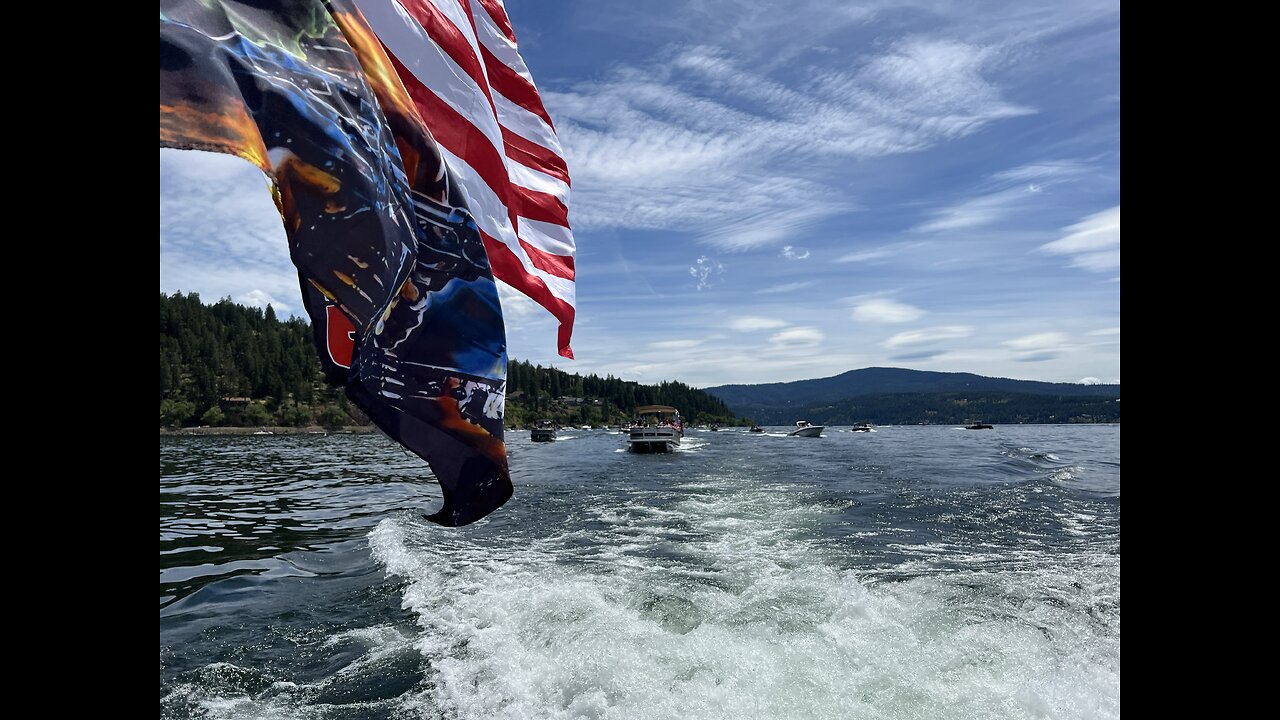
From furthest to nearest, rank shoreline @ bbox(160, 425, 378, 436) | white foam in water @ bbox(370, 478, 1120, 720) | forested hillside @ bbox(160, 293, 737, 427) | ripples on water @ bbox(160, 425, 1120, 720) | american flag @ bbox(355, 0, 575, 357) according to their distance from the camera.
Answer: forested hillside @ bbox(160, 293, 737, 427) → shoreline @ bbox(160, 425, 378, 436) → ripples on water @ bbox(160, 425, 1120, 720) → white foam in water @ bbox(370, 478, 1120, 720) → american flag @ bbox(355, 0, 575, 357)

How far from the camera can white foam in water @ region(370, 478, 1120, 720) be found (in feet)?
20.9

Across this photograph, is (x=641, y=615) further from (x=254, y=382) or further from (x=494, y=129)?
(x=254, y=382)

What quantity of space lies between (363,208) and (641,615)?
701 centimetres

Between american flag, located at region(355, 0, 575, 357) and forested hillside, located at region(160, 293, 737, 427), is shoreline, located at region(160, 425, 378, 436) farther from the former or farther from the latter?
american flag, located at region(355, 0, 575, 357)

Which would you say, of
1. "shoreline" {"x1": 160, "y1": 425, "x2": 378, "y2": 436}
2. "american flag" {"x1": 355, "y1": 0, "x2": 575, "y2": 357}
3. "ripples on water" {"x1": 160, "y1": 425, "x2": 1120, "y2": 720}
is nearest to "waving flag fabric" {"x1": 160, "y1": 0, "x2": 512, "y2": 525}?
"american flag" {"x1": 355, "y1": 0, "x2": 575, "y2": 357}

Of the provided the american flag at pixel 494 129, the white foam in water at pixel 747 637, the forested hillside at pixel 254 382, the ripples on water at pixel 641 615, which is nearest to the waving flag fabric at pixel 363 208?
the american flag at pixel 494 129

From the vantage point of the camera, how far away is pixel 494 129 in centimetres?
520

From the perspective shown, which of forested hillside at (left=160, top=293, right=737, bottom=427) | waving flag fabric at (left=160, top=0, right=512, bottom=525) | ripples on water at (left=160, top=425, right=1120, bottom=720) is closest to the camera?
waving flag fabric at (left=160, top=0, right=512, bottom=525)

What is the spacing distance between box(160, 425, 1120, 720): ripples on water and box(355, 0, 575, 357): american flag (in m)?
3.87

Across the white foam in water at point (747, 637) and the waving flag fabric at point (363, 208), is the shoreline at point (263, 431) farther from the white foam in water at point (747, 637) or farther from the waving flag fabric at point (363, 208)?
the waving flag fabric at point (363, 208)

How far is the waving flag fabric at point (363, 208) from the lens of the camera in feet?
9.13

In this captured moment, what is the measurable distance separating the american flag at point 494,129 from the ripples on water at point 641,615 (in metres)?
3.87
